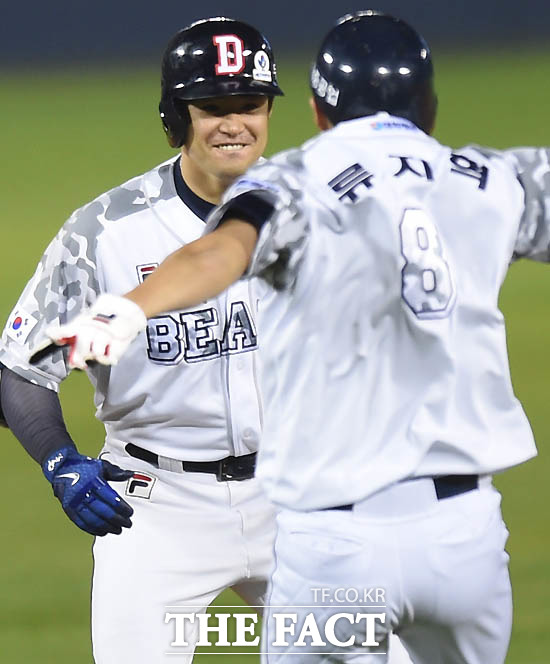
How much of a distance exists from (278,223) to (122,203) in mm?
1671

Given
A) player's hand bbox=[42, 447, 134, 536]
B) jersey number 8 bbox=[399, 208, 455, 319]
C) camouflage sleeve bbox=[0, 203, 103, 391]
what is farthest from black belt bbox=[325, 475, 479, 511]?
camouflage sleeve bbox=[0, 203, 103, 391]

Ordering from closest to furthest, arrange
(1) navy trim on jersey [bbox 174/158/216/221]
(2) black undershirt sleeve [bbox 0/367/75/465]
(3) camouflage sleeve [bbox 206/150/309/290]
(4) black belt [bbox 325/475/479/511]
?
(3) camouflage sleeve [bbox 206/150/309/290] < (4) black belt [bbox 325/475/479/511] < (2) black undershirt sleeve [bbox 0/367/75/465] < (1) navy trim on jersey [bbox 174/158/216/221]

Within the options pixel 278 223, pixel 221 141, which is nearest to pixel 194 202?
pixel 221 141

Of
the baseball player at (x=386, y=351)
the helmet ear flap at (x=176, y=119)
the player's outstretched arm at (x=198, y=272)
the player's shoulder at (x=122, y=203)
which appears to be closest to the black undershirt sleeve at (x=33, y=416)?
the player's shoulder at (x=122, y=203)

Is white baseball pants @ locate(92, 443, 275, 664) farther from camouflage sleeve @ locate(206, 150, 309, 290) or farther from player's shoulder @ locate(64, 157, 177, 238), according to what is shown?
camouflage sleeve @ locate(206, 150, 309, 290)

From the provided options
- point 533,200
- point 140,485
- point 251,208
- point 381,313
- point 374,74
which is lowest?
point 140,485

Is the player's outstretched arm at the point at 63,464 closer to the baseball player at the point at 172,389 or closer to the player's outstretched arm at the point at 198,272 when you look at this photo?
the baseball player at the point at 172,389

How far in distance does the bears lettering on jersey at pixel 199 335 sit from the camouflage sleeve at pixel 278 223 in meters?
1.36

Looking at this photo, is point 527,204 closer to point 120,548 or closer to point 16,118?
point 120,548

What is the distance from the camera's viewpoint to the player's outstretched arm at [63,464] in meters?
4.20

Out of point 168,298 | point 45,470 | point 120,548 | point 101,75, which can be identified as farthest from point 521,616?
point 101,75

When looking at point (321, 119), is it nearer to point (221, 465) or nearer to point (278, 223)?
point (278, 223)

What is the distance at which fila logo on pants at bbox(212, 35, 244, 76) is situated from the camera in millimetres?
4816

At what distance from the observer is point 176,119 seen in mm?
4934
